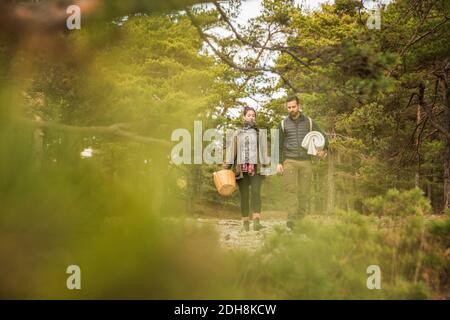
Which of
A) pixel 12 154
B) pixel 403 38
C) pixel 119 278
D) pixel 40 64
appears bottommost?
pixel 119 278

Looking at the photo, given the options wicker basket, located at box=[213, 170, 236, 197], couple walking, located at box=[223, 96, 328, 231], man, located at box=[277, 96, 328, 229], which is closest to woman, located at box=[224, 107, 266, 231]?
couple walking, located at box=[223, 96, 328, 231]

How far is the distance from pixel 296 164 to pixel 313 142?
48cm

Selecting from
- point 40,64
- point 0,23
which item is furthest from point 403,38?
point 0,23

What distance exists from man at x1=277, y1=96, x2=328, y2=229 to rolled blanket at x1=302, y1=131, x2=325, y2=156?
102mm

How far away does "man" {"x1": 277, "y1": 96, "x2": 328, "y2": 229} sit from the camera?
773cm

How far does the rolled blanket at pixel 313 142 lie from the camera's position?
7.51 meters

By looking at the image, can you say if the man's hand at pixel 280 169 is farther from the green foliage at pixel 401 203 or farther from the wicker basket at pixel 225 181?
the green foliage at pixel 401 203

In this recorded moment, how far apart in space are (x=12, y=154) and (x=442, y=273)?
4.01m

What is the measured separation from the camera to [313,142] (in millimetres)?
7555

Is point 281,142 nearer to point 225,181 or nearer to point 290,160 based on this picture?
point 290,160

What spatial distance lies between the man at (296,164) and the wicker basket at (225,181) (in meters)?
0.78

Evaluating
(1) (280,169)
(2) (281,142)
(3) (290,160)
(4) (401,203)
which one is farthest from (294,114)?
Result: (4) (401,203)

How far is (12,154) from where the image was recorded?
2.40 metres
